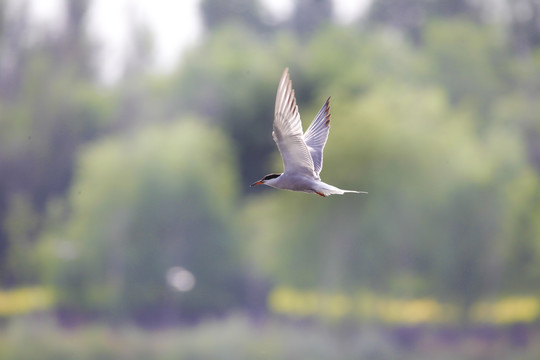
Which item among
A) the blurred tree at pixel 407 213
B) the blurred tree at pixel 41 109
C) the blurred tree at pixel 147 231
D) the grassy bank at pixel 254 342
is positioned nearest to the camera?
the blurred tree at pixel 407 213

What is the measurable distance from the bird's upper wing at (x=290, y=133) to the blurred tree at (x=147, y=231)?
586 inches

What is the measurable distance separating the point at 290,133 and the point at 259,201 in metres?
17.1

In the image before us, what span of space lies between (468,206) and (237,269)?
Answer: 5.83 meters

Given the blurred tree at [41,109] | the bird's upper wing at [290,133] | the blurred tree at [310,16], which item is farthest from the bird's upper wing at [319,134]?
the blurred tree at [310,16]

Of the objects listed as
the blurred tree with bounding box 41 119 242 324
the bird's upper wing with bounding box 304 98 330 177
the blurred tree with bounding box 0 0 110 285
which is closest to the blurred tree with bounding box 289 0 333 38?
the blurred tree with bounding box 41 119 242 324

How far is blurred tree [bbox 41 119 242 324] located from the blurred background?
5cm

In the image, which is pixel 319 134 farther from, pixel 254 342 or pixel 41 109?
pixel 41 109

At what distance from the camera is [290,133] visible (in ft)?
20.9

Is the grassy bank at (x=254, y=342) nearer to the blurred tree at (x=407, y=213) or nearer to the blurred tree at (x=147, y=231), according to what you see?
the blurred tree at (x=147, y=231)

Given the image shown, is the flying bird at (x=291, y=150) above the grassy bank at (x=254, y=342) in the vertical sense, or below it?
below

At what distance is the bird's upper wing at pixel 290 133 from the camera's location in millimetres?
6336

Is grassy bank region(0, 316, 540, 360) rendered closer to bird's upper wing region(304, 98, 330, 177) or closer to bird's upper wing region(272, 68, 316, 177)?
bird's upper wing region(304, 98, 330, 177)

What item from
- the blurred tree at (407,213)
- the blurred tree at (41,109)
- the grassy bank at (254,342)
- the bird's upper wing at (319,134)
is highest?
the blurred tree at (41,109)

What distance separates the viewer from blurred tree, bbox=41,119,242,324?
839 inches
